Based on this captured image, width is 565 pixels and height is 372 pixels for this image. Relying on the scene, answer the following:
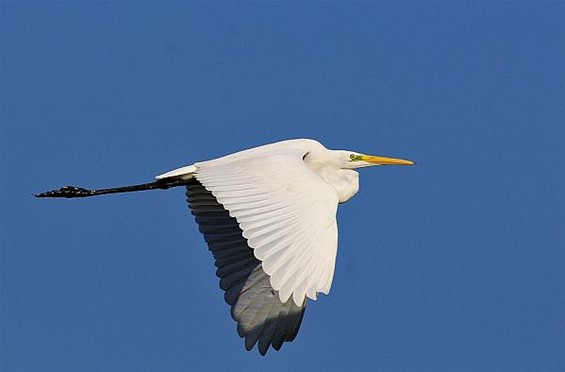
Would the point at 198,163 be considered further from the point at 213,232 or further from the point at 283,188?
the point at 283,188

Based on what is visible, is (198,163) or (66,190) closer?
(198,163)

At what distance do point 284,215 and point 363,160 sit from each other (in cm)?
231

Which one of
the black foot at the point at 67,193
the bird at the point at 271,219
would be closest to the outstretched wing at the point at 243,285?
the bird at the point at 271,219

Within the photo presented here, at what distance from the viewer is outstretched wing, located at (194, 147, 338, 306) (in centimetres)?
524

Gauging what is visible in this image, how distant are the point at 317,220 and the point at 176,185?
205 cm

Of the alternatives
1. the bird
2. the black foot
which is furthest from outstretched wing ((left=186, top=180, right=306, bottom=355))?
the black foot

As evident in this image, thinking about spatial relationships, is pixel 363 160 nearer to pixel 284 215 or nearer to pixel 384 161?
pixel 384 161

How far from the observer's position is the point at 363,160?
7906mm

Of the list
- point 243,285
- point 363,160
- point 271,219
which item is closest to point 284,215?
point 271,219

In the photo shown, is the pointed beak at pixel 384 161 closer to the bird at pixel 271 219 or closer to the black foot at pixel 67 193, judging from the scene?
the bird at pixel 271 219

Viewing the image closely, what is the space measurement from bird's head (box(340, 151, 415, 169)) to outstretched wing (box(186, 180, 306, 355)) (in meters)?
0.90

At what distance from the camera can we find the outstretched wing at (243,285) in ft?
24.0

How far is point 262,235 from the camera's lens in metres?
5.48

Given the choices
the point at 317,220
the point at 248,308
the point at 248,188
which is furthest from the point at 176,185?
the point at 317,220
